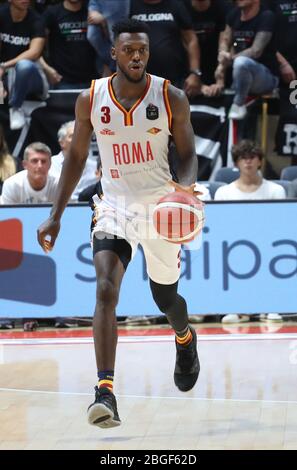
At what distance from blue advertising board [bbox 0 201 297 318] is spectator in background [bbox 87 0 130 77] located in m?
2.77

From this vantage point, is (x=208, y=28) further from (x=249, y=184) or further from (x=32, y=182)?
(x=32, y=182)

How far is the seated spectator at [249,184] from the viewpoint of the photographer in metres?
10.2

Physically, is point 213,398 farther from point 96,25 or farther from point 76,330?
point 96,25

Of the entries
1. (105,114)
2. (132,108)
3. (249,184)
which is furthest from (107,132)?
(249,184)

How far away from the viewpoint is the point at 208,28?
12.2 meters

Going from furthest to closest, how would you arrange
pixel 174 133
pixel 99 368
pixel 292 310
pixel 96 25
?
pixel 96 25
pixel 292 310
pixel 174 133
pixel 99 368

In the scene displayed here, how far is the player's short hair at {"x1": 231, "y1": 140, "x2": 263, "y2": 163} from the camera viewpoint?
1027 centimetres

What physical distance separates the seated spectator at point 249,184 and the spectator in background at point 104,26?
243 centimetres

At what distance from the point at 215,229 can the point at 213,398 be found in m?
3.08

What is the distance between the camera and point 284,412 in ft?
21.1

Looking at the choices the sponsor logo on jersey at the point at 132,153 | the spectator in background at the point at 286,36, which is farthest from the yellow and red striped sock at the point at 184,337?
the spectator in background at the point at 286,36

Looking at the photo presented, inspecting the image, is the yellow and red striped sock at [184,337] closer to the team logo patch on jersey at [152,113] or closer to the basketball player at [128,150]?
the basketball player at [128,150]

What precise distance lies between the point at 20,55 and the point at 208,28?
229 cm
